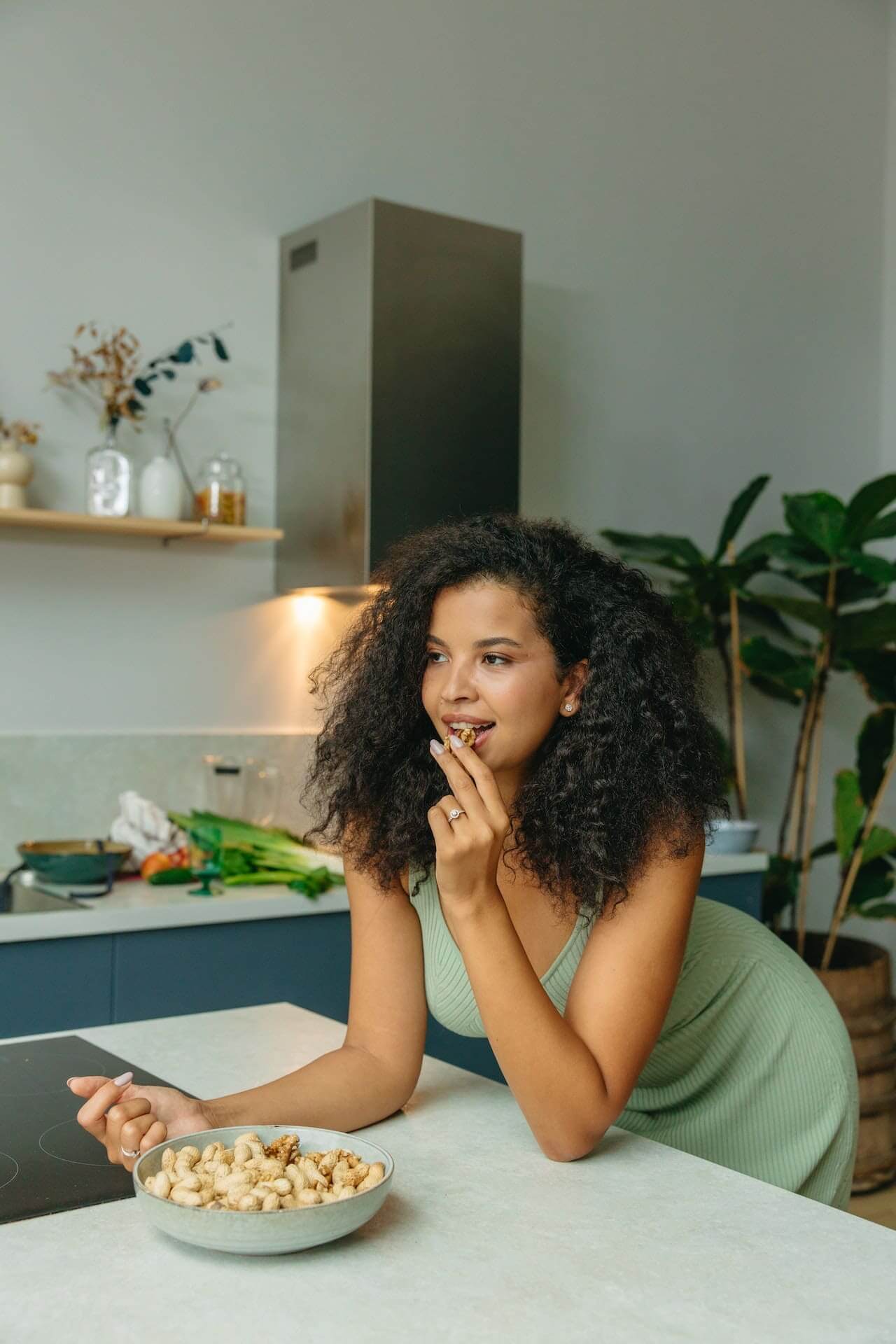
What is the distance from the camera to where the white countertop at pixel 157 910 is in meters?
2.24

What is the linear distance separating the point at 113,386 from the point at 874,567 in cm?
193

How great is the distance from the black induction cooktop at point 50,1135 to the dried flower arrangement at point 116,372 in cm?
172

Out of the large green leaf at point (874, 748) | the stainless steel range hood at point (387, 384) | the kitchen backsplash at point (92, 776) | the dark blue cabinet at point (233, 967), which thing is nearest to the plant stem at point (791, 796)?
the large green leaf at point (874, 748)

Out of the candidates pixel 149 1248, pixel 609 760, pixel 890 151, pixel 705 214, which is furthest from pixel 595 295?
pixel 149 1248

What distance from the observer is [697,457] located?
4.06 m

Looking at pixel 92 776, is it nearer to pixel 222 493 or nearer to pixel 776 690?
pixel 222 493

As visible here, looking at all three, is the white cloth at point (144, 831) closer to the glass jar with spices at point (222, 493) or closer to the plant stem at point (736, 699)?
the glass jar with spices at point (222, 493)

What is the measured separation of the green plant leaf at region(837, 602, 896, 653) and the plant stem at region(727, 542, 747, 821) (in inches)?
11.1

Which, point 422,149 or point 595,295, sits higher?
point 422,149

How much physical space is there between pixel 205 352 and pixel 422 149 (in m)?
0.86

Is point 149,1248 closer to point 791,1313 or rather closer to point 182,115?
→ point 791,1313

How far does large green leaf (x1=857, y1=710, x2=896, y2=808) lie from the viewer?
11.8 ft

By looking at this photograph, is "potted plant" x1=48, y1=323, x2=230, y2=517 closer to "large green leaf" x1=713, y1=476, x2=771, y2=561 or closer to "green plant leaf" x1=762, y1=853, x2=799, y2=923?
"large green leaf" x1=713, y1=476, x2=771, y2=561

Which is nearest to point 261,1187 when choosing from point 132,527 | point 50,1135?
point 50,1135
